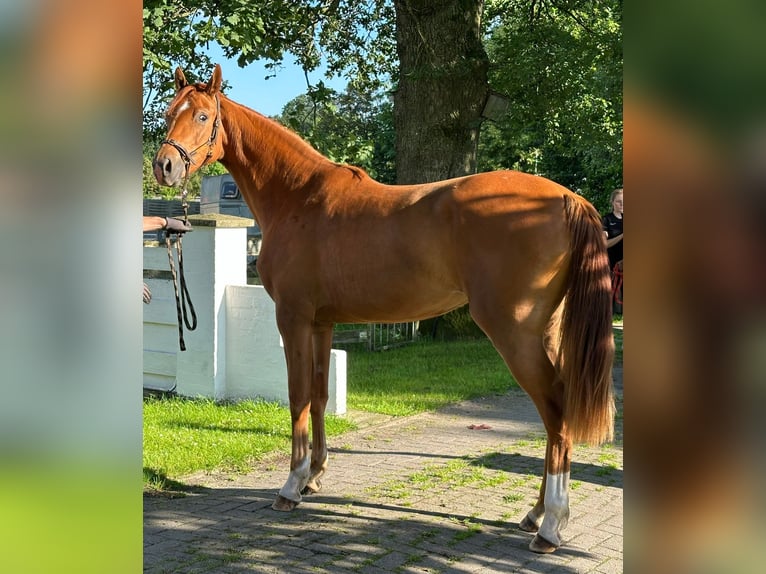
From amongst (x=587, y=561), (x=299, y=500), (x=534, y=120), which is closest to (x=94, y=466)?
(x=587, y=561)

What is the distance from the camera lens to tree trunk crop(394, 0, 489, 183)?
11188mm

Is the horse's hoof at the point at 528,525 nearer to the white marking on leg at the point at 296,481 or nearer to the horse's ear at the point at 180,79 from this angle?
the white marking on leg at the point at 296,481

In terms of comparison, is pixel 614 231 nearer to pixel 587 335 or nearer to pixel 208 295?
pixel 587 335

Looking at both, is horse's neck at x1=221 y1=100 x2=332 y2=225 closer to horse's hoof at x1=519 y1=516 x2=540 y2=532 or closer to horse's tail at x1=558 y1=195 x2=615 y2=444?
horse's tail at x1=558 y1=195 x2=615 y2=444

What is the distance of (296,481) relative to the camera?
184 inches

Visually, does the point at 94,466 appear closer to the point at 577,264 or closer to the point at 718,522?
the point at 718,522

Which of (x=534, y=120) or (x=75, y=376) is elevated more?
(x=534, y=120)

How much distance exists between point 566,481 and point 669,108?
11.8ft

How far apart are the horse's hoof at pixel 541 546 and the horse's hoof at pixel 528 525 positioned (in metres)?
0.26

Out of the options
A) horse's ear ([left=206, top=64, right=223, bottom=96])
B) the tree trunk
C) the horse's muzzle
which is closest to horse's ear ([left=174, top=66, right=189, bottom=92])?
horse's ear ([left=206, top=64, right=223, bottom=96])

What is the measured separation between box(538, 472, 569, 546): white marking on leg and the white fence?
3.41 m

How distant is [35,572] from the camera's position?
72 centimetres

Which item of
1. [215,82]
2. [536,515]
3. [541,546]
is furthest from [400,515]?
[215,82]

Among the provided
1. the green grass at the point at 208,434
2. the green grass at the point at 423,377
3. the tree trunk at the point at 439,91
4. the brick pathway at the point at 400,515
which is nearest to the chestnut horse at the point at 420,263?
the brick pathway at the point at 400,515
